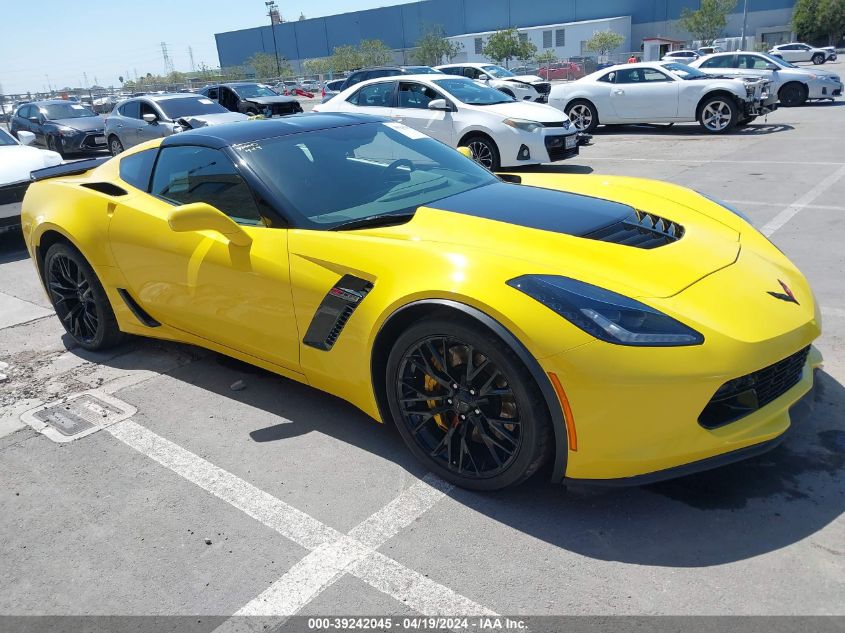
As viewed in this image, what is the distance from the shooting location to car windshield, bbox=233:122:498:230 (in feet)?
10.8

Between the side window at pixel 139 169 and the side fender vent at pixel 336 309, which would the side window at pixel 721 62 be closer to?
the side window at pixel 139 169

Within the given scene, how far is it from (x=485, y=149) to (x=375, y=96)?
2.32m

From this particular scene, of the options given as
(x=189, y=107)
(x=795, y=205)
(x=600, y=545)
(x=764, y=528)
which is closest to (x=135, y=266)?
(x=600, y=545)

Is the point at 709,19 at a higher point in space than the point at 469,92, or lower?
higher

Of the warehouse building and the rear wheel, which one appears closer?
the rear wheel

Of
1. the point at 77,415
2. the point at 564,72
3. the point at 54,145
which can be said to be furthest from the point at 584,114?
the point at 564,72

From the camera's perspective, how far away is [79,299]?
4.52 meters

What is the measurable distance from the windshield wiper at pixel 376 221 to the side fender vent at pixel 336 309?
1.00ft

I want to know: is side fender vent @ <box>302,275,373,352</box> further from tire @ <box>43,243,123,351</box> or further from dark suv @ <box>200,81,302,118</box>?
dark suv @ <box>200,81,302,118</box>

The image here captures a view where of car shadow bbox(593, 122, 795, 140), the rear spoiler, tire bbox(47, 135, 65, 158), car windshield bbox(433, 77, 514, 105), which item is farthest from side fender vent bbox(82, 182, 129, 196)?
tire bbox(47, 135, 65, 158)

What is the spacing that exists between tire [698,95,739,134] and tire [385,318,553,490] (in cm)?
1320

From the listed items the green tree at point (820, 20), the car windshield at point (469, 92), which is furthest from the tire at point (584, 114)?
the green tree at point (820, 20)

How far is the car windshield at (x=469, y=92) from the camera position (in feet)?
34.9

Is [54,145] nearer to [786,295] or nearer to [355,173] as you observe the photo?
[355,173]
